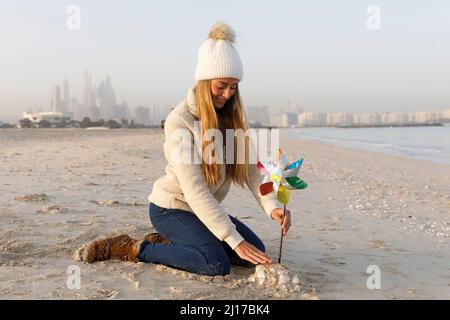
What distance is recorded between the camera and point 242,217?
5.14m

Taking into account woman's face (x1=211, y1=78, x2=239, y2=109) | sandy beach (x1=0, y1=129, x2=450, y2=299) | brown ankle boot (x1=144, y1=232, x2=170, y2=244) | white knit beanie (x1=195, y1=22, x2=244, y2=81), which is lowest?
sandy beach (x1=0, y1=129, x2=450, y2=299)

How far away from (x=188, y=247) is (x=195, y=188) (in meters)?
0.43

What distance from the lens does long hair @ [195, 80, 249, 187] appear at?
308 cm

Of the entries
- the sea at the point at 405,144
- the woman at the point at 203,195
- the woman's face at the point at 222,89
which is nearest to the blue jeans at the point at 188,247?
the woman at the point at 203,195

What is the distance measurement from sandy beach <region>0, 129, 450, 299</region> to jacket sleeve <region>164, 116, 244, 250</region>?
0.32m

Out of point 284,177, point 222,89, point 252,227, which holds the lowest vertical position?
point 252,227

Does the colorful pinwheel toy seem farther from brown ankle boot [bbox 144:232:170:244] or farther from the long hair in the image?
brown ankle boot [bbox 144:232:170:244]

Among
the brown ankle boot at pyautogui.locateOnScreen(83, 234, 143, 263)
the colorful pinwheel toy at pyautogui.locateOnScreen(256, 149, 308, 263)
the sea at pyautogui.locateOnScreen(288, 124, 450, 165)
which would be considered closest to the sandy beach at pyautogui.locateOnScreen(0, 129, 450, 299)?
the brown ankle boot at pyautogui.locateOnScreen(83, 234, 143, 263)

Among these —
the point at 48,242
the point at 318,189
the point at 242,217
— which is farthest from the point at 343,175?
the point at 48,242

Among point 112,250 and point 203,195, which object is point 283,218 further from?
point 112,250

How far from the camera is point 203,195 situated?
9.66 ft

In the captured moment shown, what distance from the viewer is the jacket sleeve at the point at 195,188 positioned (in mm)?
2914

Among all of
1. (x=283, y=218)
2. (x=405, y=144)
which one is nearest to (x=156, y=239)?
(x=283, y=218)
